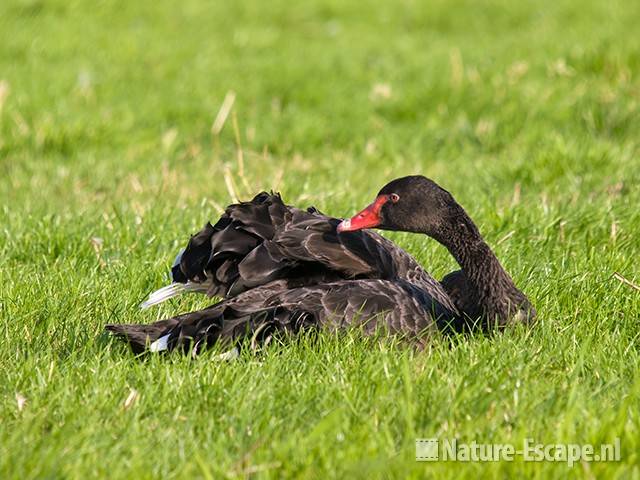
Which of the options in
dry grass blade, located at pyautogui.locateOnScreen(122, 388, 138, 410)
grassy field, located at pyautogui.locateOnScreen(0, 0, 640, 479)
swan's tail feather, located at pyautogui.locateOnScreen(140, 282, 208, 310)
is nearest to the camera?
grassy field, located at pyautogui.locateOnScreen(0, 0, 640, 479)

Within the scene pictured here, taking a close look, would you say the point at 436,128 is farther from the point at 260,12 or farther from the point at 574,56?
the point at 260,12

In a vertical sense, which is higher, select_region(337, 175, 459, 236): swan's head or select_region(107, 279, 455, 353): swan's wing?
select_region(337, 175, 459, 236): swan's head

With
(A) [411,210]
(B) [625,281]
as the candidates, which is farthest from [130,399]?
(B) [625,281]

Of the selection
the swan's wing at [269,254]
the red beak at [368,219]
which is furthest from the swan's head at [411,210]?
the swan's wing at [269,254]

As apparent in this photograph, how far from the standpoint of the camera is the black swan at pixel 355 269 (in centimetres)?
402

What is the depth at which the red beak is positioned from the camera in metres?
4.34

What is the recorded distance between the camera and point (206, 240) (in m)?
4.49

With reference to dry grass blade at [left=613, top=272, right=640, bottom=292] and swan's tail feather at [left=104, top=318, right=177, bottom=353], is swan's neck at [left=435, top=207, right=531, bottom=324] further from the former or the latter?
swan's tail feather at [left=104, top=318, right=177, bottom=353]

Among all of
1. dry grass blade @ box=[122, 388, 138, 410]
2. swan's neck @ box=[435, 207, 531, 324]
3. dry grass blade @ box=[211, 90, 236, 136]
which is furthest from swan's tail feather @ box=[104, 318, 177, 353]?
dry grass blade @ box=[211, 90, 236, 136]

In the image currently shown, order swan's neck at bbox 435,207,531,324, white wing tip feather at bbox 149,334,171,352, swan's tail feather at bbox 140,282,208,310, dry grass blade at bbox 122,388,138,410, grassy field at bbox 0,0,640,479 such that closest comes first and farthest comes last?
grassy field at bbox 0,0,640,479 → dry grass blade at bbox 122,388,138,410 → white wing tip feather at bbox 149,334,171,352 → swan's neck at bbox 435,207,531,324 → swan's tail feather at bbox 140,282,208,310

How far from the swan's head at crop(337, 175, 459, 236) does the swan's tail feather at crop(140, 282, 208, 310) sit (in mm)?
651

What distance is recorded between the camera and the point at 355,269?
441 cm

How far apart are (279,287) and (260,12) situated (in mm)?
10020

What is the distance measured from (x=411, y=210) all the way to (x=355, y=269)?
0.34 metres
